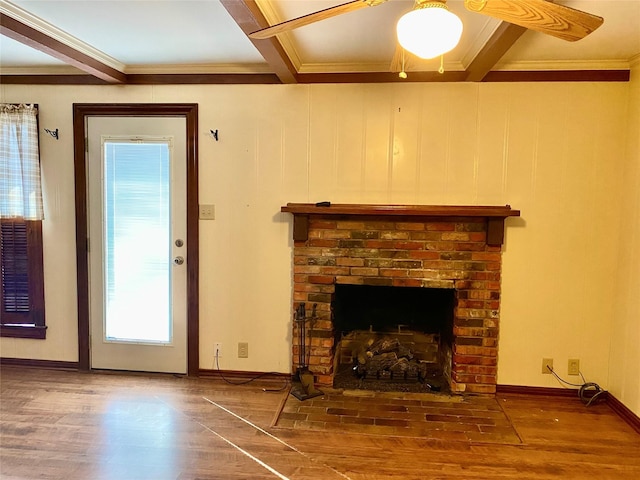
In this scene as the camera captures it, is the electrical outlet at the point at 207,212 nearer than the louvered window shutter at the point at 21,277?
Yes

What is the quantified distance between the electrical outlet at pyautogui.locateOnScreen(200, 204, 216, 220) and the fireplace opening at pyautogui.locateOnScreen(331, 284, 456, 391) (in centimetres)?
107

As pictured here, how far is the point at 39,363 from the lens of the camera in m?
3.27

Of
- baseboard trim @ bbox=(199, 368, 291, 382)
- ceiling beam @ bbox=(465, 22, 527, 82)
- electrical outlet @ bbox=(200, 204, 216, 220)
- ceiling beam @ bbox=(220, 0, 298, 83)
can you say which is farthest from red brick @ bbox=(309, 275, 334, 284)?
ceiling beam @ bbox=(465, 22, 527, 82)

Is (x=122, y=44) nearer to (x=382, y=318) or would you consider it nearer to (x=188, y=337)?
(x=188, y=337)

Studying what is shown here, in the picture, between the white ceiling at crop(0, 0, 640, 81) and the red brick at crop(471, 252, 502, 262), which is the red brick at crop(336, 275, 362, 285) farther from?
the white ceiling at crop(0, 0, 640, 81)

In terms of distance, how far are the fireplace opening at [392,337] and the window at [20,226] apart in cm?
233

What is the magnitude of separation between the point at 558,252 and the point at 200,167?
8.51 feet

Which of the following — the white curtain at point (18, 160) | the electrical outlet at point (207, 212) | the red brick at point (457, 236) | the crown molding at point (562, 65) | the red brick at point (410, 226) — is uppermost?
the crown molding at point (562, 65)

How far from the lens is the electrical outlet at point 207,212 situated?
305cm

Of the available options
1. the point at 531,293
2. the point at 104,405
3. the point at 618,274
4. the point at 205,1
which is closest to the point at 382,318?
the point at 531,293

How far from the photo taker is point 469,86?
2828 millimetres

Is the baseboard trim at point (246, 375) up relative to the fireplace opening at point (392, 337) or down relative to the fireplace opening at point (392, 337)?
down

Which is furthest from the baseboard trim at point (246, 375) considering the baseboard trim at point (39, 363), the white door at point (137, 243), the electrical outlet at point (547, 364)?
the electrical outlet at point (547, 364)

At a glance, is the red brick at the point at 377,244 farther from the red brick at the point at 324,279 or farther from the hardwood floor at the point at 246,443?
the hardwood floor at the point at 246,443
